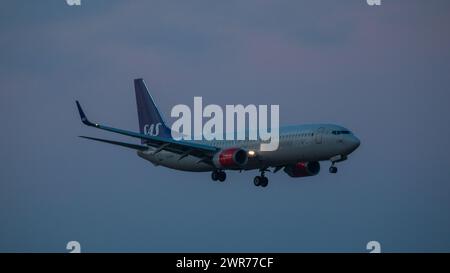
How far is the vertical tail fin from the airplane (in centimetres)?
24

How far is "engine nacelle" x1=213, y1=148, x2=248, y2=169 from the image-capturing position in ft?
359

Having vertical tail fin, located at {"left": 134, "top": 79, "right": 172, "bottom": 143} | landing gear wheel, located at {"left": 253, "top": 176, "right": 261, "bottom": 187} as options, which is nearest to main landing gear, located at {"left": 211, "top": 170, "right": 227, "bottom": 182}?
landing gear wheel, located at {"left": 253, "top": 176, "right": 261, "bottom": 187}

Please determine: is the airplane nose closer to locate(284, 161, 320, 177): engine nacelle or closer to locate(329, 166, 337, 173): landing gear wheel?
locate(329, 166, 337, 173): landing gear wheel

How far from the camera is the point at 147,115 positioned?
128375 mm

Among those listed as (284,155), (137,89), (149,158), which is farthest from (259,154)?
(137,89)

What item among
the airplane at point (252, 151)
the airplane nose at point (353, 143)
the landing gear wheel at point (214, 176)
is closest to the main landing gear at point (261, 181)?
the airplane at point (252, 151)

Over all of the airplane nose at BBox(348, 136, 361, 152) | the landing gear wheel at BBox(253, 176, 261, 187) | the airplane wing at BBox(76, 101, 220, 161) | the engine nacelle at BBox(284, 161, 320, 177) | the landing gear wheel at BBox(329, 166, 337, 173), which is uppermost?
the airplane wing at BBox(76, 101, 220, 161)

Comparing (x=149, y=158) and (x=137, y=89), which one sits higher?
(x=137, y=89)

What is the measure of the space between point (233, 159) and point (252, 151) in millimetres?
1584

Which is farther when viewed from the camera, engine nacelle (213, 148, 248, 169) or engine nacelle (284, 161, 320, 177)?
engine nacelle (284, 161, 320, 177)
